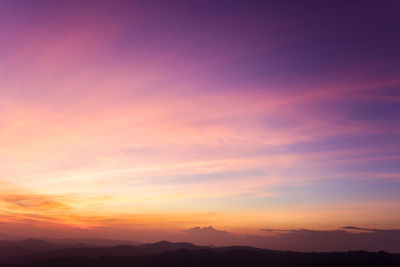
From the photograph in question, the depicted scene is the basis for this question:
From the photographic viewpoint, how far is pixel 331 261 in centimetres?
19825

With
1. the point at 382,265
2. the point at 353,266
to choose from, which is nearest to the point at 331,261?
the point at 353,266

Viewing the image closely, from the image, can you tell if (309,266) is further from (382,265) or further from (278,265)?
(382,265)

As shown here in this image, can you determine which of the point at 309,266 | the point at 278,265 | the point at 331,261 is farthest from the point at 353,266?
the point at 278,265

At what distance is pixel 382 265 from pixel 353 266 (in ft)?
71.5

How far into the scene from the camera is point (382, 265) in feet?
649

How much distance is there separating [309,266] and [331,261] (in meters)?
17.7

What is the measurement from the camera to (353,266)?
191 meters

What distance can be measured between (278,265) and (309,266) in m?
18.0

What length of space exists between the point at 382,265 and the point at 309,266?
4730 cm

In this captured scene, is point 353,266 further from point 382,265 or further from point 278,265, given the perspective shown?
point 278,265

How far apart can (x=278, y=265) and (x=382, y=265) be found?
6299 cm

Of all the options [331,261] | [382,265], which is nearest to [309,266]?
[331,261]

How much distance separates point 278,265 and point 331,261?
32346 millimetres

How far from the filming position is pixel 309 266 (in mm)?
190500
